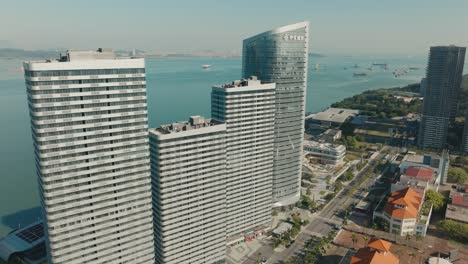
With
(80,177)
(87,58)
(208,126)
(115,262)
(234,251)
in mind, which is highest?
(87,58)

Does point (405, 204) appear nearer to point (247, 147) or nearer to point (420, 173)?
point (420, 173)

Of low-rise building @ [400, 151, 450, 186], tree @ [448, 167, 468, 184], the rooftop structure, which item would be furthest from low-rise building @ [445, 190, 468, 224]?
the rooftop structure

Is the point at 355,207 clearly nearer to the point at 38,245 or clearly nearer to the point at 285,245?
the point at 285,245

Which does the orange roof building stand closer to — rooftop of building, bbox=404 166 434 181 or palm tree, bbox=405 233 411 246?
palm tree, bbox=405 233 411 246

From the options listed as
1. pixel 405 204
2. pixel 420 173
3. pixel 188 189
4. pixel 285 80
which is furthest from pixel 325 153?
pixel 188 189

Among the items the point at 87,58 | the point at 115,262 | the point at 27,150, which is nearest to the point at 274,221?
the point at 115,262
